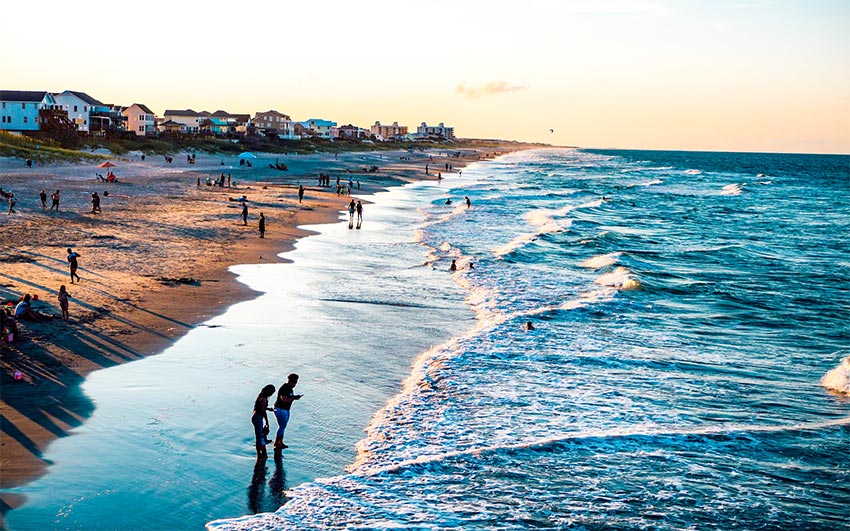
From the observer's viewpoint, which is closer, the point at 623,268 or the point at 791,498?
the point at 791,498

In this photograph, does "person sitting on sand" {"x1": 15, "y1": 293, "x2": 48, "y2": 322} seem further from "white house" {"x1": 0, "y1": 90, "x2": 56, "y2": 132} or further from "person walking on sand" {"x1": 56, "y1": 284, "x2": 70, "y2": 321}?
"white house" {"x1": 0, "y1": 90, "x2": 56, "y2": 132}

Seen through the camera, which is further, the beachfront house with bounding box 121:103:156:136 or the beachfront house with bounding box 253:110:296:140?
the beachfront house with bounding box 253:110:296:140

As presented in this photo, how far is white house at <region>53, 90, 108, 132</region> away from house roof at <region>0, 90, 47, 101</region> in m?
8.94

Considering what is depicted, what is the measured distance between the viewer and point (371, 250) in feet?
120

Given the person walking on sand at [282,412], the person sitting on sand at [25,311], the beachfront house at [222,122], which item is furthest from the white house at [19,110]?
the person walking on sand at [282,412]

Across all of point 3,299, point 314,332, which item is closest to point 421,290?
point 314,332

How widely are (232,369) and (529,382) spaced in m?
7.05

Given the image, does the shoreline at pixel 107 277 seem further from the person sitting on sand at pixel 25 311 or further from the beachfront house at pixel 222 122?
the beachfront house at pixel 222 122

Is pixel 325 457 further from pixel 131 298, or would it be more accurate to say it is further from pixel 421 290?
pixel 421 290

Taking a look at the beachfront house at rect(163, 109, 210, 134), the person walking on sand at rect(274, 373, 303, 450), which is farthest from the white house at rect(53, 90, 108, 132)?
the person walking on sand at rect(274, 373, 303, 450)

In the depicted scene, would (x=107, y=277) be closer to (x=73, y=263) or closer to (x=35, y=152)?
(x=73, y=263)

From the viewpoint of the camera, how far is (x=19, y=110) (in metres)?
92.9

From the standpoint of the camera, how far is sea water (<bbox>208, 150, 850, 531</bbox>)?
473 inches

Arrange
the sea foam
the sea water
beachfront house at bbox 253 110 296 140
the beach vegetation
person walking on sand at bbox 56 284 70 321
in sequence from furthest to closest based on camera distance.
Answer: beachfront house at bbox 253 110 296 140 < the beach vegetation < person walking on sand at bbox 56 284 70 321 < the sea foam < the sea water
